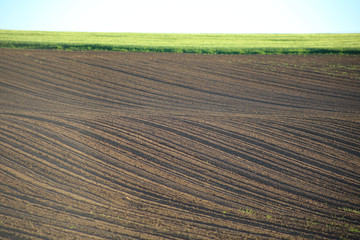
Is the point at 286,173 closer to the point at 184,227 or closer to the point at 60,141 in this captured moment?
the point at 184,227

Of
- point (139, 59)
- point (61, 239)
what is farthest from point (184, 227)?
point (139, 59)

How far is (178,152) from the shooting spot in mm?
9094

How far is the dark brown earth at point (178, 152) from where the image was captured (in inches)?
261

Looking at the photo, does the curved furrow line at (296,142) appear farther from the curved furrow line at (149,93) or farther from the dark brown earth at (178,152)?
the curved furrow line at (149,93)

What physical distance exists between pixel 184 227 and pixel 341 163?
19.2ft

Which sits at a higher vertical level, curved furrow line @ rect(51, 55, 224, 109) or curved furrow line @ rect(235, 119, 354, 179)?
curved furrow line @ rect(51, 55, 224, 109)

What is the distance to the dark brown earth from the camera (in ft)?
21.7

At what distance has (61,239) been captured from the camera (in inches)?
238

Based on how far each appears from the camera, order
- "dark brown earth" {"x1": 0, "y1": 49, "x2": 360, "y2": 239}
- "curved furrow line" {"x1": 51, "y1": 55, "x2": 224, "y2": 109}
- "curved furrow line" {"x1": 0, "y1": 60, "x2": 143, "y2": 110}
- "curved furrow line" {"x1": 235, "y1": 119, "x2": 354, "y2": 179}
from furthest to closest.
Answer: "curved furrow line" {"x1": 51, "y1": 55, "x2": 224, "y2": 109}
"curved furrow line" {"x1": 0, "y1": 60, "x2": 143, "y2": 110}
"curved furrow line" {"x1": 235, "y1": 119, "x2": 354, "y2": 179}
"dark brown earth" {"x1": 0, "y1": 49, "x2": 360, "y2": 239}

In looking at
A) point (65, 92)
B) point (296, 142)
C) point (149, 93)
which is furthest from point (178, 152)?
point (65, 92)

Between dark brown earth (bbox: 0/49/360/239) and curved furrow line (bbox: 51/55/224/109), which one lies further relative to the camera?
curved furrow line (bbox: 51/55/224/109)

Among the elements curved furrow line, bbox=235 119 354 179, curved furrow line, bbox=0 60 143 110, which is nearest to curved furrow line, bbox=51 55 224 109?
curved furrow line, bbox=0 60 143 110

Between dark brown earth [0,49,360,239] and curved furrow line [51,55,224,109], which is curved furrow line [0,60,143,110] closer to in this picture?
dark brown earth [0,49,360,239]

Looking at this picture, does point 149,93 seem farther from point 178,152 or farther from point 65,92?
point 178,152
